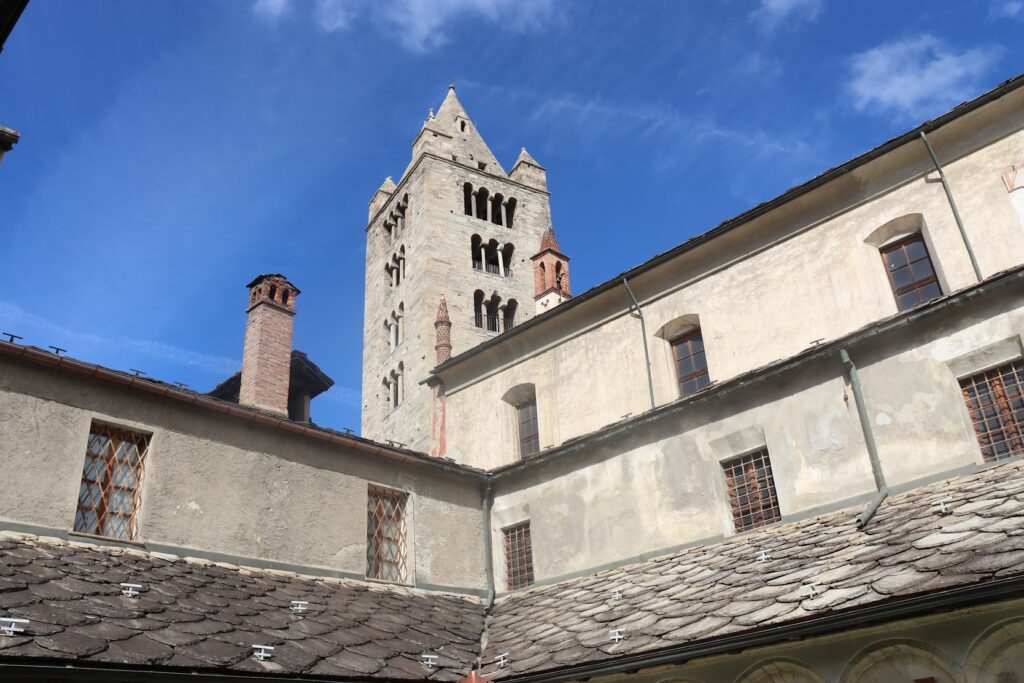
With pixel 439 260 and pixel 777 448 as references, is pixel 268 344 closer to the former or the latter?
pixel 777 448

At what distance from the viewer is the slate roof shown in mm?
8977

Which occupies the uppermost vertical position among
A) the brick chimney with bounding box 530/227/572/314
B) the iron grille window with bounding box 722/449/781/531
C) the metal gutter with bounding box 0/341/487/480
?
the brick chimney with bounding box 530/227/572/314

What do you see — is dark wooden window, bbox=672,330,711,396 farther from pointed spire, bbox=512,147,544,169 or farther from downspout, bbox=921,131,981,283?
pointed spire, bbox=512,147,544,169

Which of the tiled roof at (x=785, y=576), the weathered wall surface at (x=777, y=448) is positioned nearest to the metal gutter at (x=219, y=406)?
the weathered wall surface at (x=777, y=448)

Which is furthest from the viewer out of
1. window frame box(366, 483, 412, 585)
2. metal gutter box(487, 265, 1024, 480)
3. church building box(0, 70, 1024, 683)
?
window frame box(366, 483, 412, 585)

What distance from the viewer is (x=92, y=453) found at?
39.2 feet

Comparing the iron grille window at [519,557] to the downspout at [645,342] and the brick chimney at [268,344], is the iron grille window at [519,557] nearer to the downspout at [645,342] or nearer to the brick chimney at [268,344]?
the downspout at [645,342]

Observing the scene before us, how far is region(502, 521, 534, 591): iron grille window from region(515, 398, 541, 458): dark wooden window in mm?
2493

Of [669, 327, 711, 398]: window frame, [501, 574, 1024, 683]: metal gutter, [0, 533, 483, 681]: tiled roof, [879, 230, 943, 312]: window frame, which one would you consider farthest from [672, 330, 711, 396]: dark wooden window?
[501, 574, 1024, 683]: metal gutter

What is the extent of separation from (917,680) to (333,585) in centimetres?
847

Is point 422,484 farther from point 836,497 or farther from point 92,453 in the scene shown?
point 836,497

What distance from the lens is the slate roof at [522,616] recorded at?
898cm

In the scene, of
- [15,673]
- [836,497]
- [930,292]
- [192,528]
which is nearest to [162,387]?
[192,528]

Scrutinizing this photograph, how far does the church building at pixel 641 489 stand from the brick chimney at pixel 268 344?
0.06 meters
